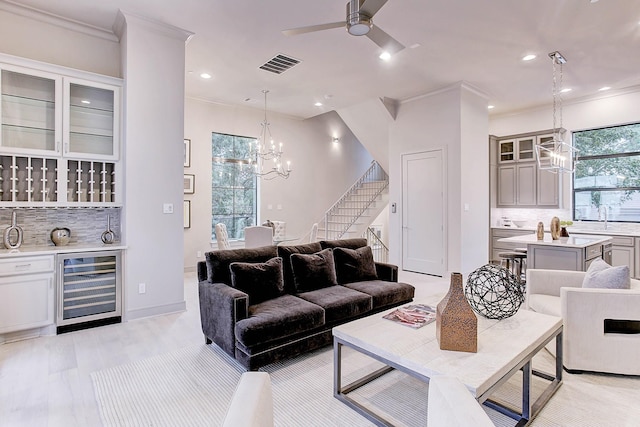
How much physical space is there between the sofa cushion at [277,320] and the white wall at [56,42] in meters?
3.47

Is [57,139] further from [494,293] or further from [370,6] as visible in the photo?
[494,293]

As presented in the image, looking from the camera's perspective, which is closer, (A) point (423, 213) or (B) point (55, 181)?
(B) point (55, 181)

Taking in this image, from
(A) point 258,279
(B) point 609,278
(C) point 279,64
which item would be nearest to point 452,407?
(A) point 258,279

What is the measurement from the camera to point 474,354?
6.21ft

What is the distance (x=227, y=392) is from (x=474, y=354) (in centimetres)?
166

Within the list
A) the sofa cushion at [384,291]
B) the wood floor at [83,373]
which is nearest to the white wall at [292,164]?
the wood floor at [83,373]

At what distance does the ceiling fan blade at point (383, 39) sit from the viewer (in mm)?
2611

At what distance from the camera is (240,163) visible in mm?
7445

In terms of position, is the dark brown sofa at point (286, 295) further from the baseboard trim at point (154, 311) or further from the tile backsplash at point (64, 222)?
the tile backsplash at point (64, 222)

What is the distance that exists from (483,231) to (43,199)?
260 inches

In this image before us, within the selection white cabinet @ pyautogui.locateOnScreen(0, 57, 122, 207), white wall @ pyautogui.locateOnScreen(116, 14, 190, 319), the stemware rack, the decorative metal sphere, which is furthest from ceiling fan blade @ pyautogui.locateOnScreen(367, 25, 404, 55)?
the stemware rack

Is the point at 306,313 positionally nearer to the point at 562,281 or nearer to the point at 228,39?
the point at 562,281

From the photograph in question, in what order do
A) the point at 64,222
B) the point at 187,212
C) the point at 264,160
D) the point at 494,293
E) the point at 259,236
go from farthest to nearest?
the point at 264,160 → the point at 187,212 → the point at 259,236 → the point at 64,222 → the point at 494,293

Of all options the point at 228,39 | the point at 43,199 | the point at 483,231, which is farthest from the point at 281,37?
the point at 483,231
